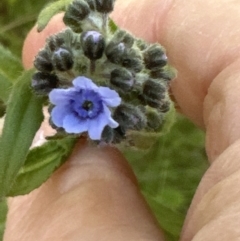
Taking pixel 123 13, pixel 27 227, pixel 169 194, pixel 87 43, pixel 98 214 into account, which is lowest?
pixel 169 194

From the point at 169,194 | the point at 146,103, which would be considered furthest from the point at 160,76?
the point at 169,194

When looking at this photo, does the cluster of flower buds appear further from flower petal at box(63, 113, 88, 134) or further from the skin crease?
the skin crease

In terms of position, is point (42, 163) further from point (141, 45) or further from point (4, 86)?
point (141, 45)

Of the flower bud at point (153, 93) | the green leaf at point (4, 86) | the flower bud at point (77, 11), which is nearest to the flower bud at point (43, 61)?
the flower bud at point (77, 11)

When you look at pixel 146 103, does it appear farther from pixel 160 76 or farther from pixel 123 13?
pixel 123 13

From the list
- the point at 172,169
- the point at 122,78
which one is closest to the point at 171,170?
the point at 172,169

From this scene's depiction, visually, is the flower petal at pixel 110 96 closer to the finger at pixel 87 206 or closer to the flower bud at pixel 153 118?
the flower bud at pixel 153 118

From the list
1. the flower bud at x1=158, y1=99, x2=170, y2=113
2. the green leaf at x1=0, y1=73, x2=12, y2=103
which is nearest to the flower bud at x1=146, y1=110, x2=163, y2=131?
the flower bud at x1=158, y1=99, x2=170, y2=113
